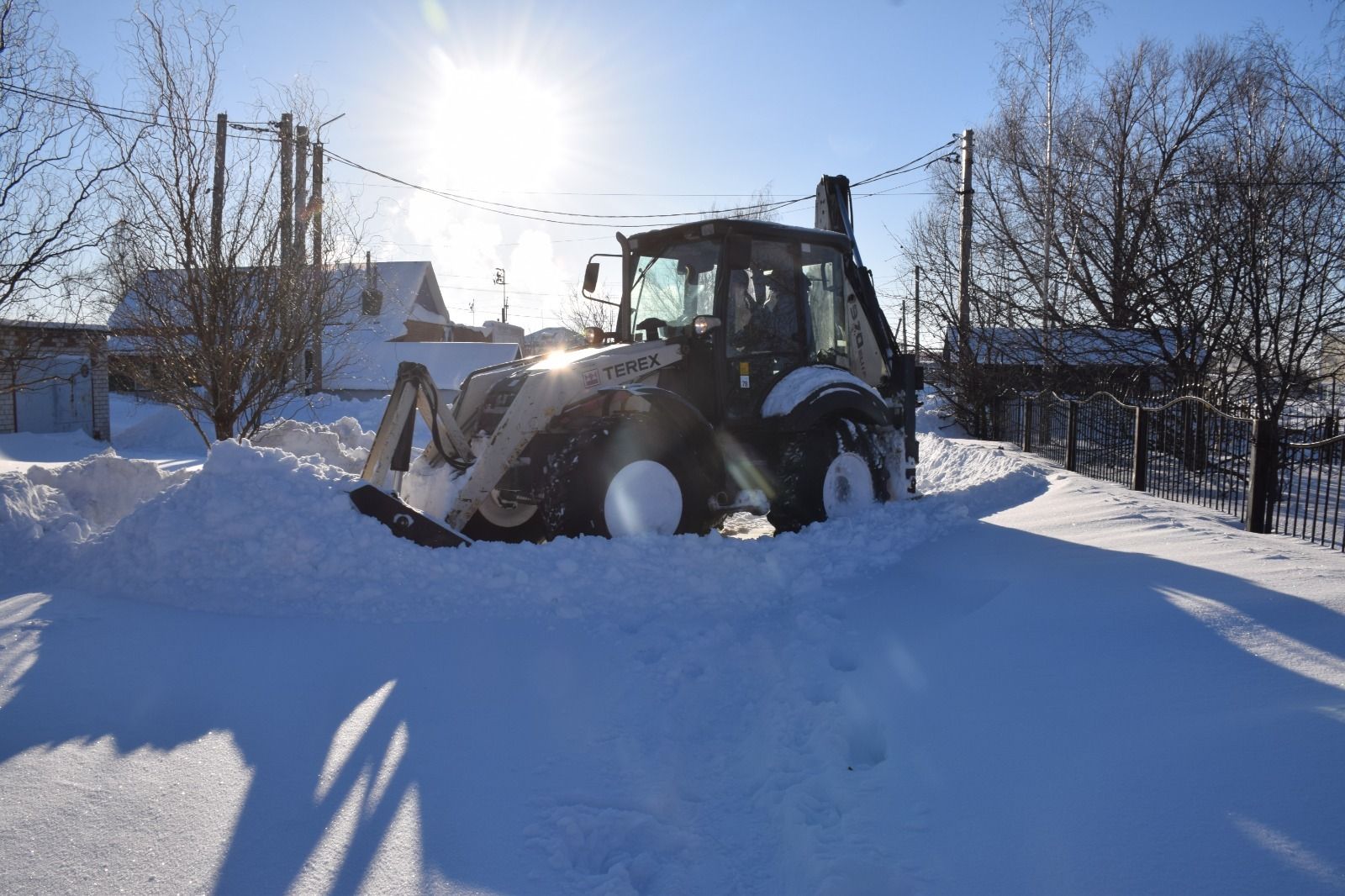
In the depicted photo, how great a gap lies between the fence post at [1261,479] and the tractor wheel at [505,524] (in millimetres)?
5836

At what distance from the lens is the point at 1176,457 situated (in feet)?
32.9

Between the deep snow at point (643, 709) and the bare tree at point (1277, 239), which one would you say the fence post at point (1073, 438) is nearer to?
the bare tree at point (1277, 239)

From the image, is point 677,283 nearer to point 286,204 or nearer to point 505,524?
point 505,524

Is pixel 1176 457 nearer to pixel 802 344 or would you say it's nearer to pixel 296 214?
pixel 802 344

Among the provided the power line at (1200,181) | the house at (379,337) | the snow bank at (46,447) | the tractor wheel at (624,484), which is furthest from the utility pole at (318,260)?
the power line at (1200,181)

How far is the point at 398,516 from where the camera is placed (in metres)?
5.52

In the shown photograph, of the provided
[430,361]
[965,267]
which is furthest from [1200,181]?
[430,361]

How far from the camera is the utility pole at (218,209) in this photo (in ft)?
30.3

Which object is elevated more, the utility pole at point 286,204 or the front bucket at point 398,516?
the utility pole at point 286,204

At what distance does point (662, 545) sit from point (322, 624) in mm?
2230

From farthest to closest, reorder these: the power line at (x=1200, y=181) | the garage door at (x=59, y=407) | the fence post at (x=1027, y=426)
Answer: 1. the garage door at (x=59, y=407)
2. the fence post at (x=1027, y=426)
3. the power line at (x=1200, y=181)

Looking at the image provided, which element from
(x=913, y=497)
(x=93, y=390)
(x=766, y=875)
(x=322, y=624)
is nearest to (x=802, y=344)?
(x=913, y=497)

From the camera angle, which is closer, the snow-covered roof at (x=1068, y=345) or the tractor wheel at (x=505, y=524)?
the tractor wheel at (x=505, y=524)

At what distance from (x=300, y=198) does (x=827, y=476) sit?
8.42 metres
